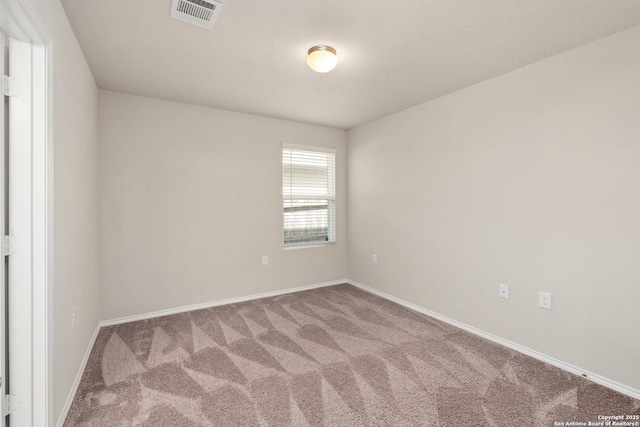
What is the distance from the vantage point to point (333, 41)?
218 centimetres

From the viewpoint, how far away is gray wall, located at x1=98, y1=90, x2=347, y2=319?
10.3 ft

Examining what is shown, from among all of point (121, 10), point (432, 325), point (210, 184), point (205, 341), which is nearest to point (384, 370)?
point (432, 325)

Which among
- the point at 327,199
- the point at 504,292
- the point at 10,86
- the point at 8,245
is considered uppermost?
the point at 10,86

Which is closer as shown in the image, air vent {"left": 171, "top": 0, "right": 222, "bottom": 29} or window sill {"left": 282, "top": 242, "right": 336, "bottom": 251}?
air vent {"left": 171, "top": 0, "right": 222, "bottom": 29}

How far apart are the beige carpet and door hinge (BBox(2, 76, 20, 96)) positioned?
1798 mm

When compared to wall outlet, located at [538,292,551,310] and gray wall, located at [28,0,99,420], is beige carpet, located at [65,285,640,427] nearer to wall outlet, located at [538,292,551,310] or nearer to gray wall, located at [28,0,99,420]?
gray wall, located at [28,0,99,420]

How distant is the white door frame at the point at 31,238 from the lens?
1.44m

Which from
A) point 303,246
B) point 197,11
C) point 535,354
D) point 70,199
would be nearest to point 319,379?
point 535,354

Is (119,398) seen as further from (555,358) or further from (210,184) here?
(555,358)

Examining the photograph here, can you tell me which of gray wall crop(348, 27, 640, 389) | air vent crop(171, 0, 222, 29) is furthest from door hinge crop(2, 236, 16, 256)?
gray wall crop(348, 27, 640, 389)

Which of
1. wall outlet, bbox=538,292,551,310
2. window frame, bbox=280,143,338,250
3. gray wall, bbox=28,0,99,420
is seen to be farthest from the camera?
window frame, bbox=280,143,338,250

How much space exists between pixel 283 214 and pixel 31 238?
285cm

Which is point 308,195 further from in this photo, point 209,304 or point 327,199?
point 209,304

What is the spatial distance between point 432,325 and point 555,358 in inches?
40.0
